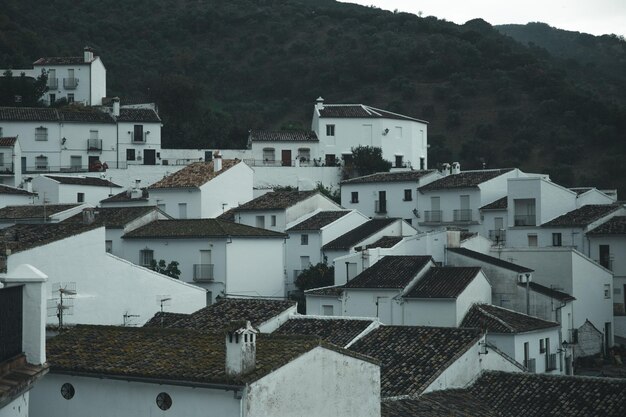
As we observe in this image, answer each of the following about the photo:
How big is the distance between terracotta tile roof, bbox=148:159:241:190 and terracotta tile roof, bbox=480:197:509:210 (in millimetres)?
13817

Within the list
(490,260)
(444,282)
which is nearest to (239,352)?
(444,282)

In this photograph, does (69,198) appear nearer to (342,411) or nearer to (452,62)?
(342,411)

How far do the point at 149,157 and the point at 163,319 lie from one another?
45.7 m

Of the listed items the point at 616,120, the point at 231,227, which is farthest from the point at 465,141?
the point at 231,227

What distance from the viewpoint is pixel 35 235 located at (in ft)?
Result: 122

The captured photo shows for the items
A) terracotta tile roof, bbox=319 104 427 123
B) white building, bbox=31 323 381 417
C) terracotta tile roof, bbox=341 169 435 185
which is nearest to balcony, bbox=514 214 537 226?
terracotta tile roof, bbox=341 169 435 185

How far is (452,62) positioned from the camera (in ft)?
414

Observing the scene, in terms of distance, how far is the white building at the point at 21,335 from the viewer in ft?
51.9

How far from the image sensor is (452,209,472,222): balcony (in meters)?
64.4

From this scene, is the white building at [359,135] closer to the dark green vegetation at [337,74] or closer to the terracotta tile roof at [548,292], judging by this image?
the dark green vegetation at [337,74]

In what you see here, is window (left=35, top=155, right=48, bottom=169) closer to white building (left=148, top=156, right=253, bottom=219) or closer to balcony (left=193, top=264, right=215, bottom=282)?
white building (left=148, top=156, right=253, bottom=219)

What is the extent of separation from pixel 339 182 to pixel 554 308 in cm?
3143

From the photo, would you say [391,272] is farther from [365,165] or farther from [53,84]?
[53,84]

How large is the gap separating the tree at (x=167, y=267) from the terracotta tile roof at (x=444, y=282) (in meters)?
12.8
